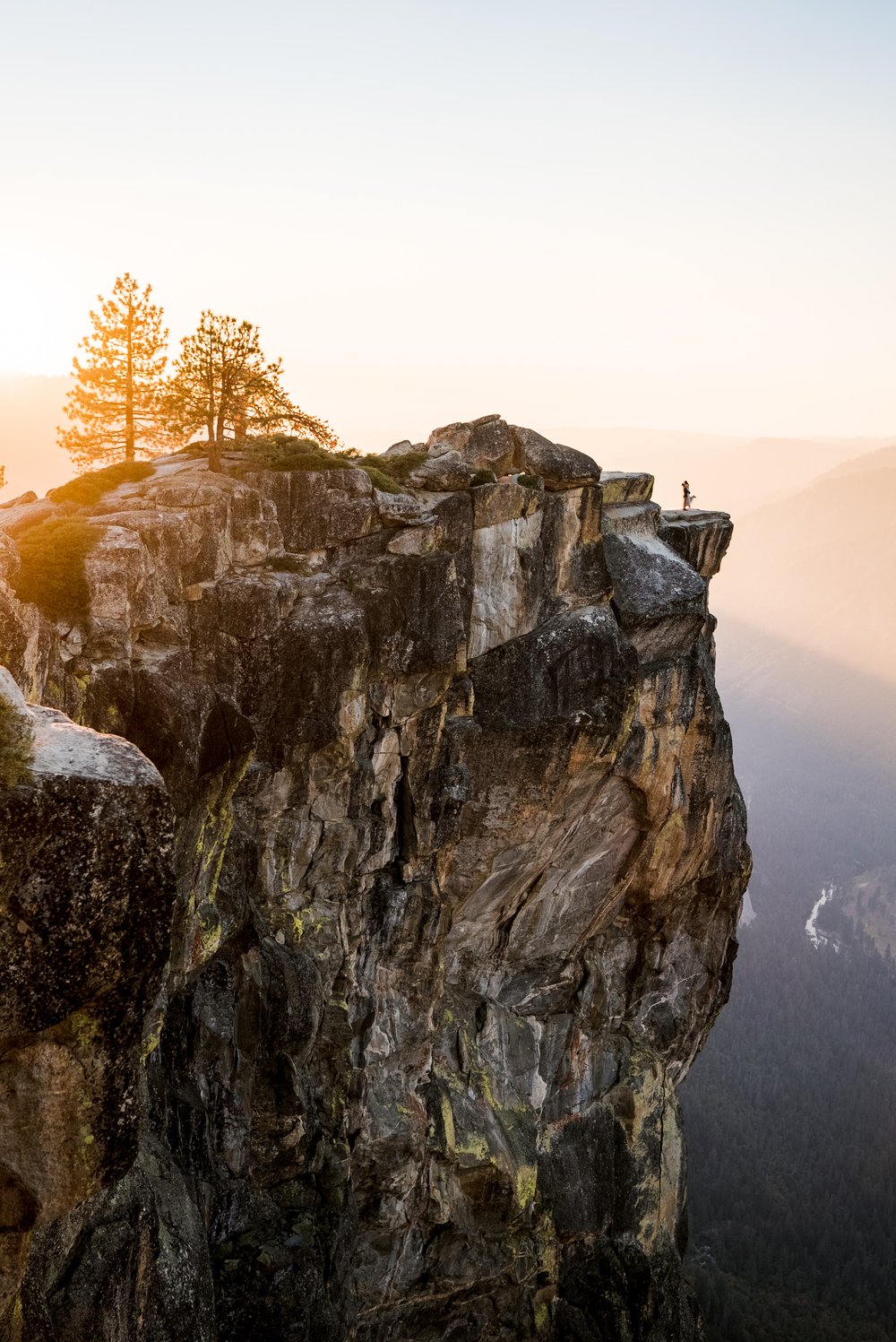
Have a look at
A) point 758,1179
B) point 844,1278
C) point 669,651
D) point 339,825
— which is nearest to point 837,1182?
point 758,1179

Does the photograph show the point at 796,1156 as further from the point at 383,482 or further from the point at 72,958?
the point at 72,958

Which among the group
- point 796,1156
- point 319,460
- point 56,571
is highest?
point 319,460

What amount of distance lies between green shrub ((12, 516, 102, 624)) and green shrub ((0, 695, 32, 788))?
12941 millimetres

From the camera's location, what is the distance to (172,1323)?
22.6 metres

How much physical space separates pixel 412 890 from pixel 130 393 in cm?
2062

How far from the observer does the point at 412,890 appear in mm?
34906

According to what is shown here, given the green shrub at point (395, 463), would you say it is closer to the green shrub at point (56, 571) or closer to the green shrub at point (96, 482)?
the green shrub at point (96, 482)

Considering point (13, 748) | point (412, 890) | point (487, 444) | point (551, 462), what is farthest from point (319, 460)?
point (13, 748)

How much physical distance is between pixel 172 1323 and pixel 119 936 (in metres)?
17.3

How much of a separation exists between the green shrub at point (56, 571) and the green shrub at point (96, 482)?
11.0ft

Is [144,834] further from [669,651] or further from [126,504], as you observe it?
[669,651]

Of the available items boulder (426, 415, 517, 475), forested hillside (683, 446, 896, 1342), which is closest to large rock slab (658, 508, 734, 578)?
boulder (426, 415, 517, 475)

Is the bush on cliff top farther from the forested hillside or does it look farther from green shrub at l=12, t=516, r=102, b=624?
the forested hillside

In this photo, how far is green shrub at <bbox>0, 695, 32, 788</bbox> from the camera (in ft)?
33.7
